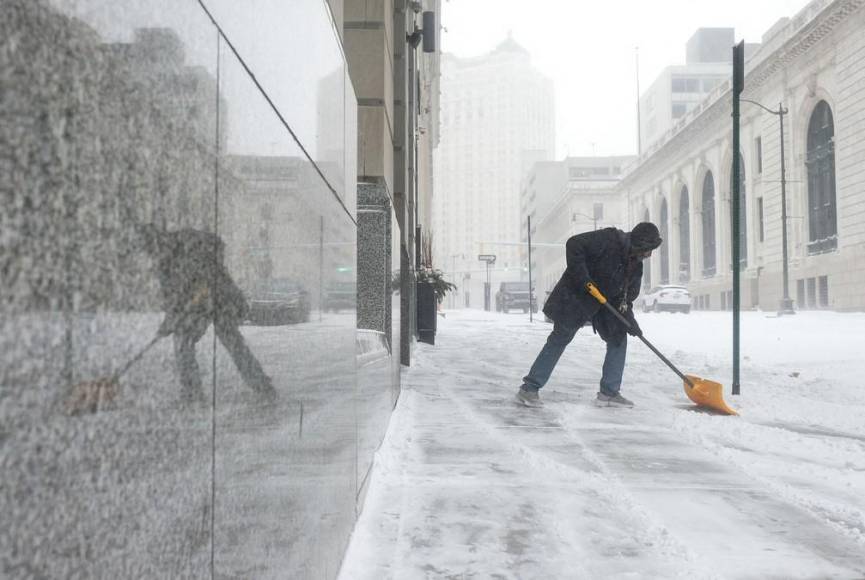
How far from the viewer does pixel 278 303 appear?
150 centimetres

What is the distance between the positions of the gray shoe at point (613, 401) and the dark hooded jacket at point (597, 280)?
1.55 ft

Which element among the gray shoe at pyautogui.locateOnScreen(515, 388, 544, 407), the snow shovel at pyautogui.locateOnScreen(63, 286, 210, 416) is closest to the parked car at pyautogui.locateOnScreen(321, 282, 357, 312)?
the snow shovel at pyautogui.locateOnScreen(63, 286, 210, 416)

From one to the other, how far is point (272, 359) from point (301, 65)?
2.47ft

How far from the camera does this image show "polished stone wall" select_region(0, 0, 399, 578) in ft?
1.98

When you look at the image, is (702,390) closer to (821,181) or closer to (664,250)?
(821,181)

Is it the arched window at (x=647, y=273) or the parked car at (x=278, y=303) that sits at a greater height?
the arched window at (x=647, y=273)

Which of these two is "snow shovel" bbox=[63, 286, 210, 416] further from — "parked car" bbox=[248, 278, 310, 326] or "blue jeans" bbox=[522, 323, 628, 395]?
"blue jeans" bbox=[522, 323, 628, 395]

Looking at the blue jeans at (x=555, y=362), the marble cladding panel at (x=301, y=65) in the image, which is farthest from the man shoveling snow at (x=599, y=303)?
the marble cladding panel at (x=301, y=65)

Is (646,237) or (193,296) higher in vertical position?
(646,237)

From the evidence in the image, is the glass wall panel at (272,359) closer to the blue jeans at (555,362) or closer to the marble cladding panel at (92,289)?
the marble cladding panel at (92,289)

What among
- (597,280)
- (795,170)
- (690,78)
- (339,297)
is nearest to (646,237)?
(597,280)

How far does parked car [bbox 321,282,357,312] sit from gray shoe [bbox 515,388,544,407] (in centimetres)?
345

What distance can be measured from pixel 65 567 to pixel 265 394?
2.36 ft

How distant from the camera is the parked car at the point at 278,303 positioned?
4.39ft
